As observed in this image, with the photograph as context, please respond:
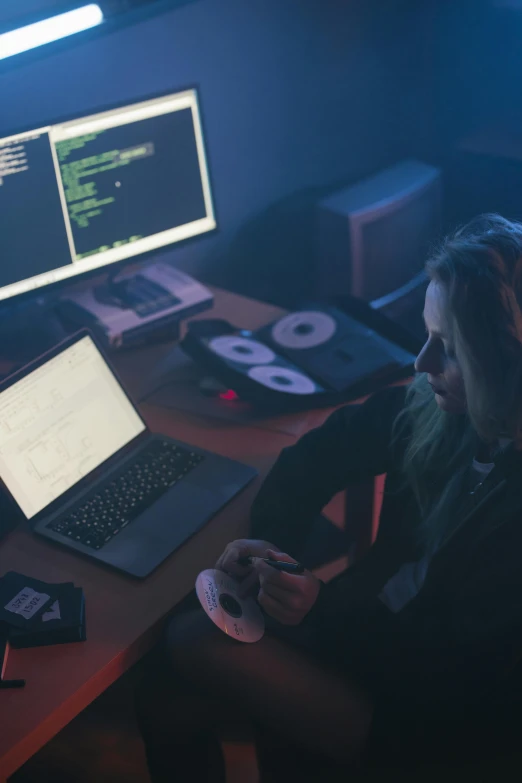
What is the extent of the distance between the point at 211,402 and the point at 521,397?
0.69 metres

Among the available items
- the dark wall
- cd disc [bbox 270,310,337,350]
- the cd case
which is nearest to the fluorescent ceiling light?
the dark wall

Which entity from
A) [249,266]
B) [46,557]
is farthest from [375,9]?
[46,557]

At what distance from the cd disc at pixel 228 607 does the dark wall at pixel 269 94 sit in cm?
109

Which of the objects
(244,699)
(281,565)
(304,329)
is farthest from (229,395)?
(244,699)

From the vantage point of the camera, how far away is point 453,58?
2627 mm

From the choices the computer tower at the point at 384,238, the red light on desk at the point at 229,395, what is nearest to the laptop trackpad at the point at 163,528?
the red light on desk at the point at 229,395

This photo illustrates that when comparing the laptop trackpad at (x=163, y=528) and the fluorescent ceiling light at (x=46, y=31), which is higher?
the fluorescent ceiling light at (x=46, y=31)

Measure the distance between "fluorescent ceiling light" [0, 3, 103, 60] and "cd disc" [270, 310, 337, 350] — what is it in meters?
0.73

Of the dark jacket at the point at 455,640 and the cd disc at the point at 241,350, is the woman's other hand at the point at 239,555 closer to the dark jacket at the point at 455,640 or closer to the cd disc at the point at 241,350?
the dark jacket at the point at 455,640

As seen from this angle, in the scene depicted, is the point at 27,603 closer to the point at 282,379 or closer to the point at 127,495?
the point at 127,495

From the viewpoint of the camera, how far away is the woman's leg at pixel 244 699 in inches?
45.3

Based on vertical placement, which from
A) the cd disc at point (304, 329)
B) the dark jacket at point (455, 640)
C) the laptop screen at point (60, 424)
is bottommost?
the dark jacket at point (455, 640)

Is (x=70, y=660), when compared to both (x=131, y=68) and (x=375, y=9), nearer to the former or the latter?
(x=131, y=68)

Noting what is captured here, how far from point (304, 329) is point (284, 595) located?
0.69 m
